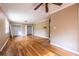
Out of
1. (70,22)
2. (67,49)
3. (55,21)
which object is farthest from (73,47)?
(55,21)

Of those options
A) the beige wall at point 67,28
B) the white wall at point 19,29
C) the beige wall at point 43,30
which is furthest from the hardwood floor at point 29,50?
the white wall at point 19,29

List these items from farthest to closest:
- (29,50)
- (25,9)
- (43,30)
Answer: (43,30) → (25,9) → (29,50)

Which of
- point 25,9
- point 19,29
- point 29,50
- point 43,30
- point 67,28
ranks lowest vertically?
point 29,50

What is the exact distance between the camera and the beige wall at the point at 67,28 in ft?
13.2

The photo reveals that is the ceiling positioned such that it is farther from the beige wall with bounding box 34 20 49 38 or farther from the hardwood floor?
the beige wall with bounding box 34 20 49 38

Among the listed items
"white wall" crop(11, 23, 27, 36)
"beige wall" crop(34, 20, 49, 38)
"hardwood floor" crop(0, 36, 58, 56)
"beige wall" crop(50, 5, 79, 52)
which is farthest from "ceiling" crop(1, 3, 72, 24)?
"white wall" crop(11, 23, 27, 36)

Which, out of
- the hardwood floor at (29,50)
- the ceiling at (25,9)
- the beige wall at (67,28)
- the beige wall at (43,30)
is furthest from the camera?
the beige wall at (43,30)

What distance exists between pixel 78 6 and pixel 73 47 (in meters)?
1.77

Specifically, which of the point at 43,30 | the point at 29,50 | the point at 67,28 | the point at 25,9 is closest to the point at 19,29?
the point at 43,30

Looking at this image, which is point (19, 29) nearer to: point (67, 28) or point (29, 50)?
point (29, 50)

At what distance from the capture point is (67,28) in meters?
4.54

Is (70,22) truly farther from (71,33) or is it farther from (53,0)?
(53,0)

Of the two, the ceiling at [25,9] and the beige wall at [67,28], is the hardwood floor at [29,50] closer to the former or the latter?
the beige wall at [67,28]

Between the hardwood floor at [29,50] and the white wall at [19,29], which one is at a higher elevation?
the white wall at [19,29]
